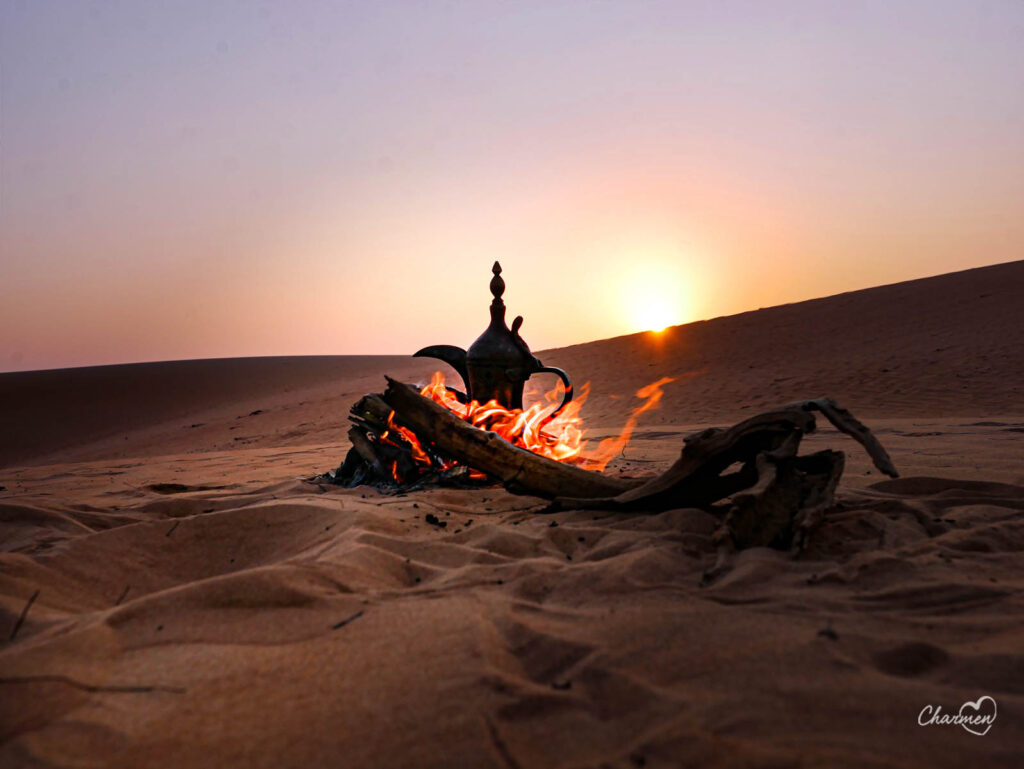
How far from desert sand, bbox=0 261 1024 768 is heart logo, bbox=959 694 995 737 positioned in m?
0.02

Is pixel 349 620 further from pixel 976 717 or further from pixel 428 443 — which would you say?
pixel 428 443

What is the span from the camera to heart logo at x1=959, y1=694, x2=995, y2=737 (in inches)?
53.6

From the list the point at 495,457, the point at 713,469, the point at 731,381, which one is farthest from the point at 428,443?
the point at 731,381

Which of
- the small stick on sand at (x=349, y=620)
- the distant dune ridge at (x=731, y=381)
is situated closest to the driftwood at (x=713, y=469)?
the small stick on sand at (x=349, y=620)

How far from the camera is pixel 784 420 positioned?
9.32 ft

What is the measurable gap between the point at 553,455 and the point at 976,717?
3.40 metres

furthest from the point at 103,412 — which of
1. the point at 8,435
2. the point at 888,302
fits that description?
the point at 888,302

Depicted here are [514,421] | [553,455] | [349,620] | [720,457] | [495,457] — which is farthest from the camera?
[553,455]

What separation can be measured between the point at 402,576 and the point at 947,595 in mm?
1857

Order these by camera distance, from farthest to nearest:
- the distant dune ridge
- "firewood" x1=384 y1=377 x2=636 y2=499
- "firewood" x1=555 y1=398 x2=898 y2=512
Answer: the distant dune ridge → "firewood" x1=384 y1=377 x2=636 y2=499 → "firewood" x1=555 y1=398 x2=898 y2=512

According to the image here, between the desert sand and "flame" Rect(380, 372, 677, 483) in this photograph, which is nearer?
the desert sand

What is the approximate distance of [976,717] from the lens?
1.40 meters

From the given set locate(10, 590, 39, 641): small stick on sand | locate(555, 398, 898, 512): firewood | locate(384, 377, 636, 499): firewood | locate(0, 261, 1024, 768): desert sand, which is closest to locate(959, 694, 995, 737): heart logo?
locate(0, 261, 1024, 768): desert sand

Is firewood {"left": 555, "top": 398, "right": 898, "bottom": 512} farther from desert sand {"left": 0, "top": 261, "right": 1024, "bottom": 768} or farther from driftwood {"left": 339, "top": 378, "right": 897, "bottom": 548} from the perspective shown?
desert sand {"left": 0, "top": 261, "right": 1024, "bottom": 768}
